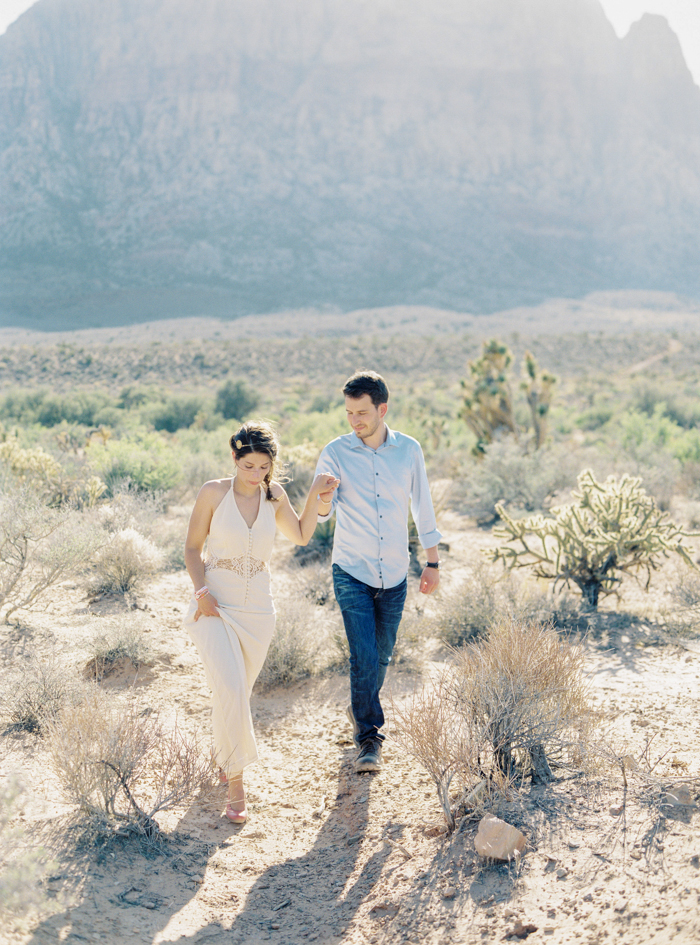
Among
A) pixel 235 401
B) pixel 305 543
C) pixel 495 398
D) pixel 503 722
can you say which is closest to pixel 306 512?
pixel 305 543

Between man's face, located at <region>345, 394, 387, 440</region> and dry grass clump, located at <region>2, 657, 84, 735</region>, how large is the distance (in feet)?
6.75

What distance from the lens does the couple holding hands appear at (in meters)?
3.65

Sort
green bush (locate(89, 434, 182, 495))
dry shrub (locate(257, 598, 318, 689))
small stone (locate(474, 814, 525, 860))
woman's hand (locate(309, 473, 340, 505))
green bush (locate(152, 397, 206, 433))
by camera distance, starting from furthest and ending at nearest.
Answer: green bush (locate(152, 397, 206, 433)) < green bush (locate(89, 434, 182, 495)) < dry shrub (locate(257, 598, 318, 689)) < woman's hand (locate(309, 473, 340, 505)) < small stone (locate(474, 814, 525, 860))

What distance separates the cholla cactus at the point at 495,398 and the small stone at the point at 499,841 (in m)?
11.3

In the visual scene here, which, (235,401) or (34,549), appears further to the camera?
(235,401)

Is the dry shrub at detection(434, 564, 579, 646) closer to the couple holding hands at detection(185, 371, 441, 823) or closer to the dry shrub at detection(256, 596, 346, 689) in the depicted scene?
the dry shrub at detection(256, 596, 346, 689)

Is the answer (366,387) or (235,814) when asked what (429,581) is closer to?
(366,387)

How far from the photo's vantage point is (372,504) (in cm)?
400

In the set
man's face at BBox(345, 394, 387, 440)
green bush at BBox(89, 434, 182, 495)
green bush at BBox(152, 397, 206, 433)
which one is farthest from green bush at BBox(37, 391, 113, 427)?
man's face at BBox(345, 394, 387, 440)

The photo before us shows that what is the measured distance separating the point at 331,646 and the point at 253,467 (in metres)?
2.59

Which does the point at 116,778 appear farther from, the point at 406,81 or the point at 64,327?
the point at 406,81

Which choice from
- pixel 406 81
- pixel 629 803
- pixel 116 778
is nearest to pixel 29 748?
pixel 116 778

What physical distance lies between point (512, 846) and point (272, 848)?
3.67ft

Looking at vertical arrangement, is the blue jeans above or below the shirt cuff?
below
